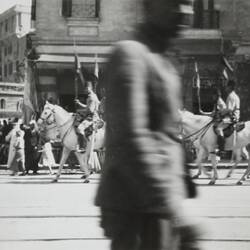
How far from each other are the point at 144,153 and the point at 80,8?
25.3m

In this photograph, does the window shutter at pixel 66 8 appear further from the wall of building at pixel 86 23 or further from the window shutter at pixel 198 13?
the window shutter at pixel 198 13

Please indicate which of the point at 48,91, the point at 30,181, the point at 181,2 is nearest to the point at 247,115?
the point at 48,91

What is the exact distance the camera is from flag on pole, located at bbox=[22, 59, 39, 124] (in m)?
24.2

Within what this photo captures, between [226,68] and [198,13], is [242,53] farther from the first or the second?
[198,13]

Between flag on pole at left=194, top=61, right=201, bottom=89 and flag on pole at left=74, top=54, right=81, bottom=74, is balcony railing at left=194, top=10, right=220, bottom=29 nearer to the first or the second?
flag on pole at left=194, top=61, right=201, bottom=89

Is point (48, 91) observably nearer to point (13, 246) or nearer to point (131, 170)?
point (13, 246)

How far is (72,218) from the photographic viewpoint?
9.11 m

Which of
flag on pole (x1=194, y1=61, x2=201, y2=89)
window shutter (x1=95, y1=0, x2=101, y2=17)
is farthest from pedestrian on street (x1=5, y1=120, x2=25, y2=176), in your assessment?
window shutter (x1=95, y1=0, x2=101, y2=17)

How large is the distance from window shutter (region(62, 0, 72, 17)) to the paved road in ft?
45.1

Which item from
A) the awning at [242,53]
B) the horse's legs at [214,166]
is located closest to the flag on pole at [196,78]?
the awning at [242,53]

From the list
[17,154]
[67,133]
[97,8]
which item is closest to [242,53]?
[97,8]

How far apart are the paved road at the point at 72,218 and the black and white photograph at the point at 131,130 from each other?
0.02 metres

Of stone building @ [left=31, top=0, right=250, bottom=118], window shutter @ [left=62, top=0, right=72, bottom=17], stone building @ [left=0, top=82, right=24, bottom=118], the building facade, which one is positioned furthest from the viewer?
stone building @ [left=0, top=82, right=24, bottom=118]

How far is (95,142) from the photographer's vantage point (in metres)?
17.7
